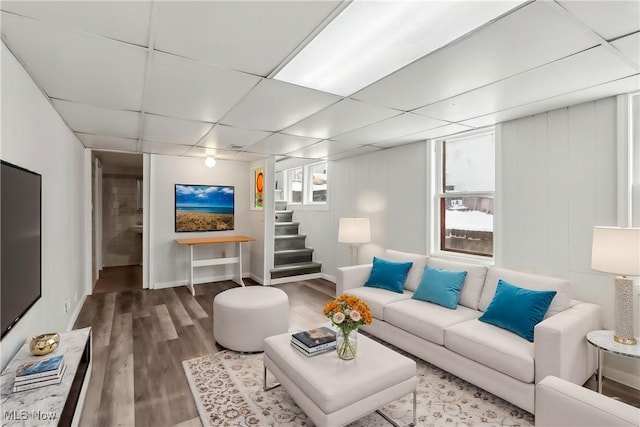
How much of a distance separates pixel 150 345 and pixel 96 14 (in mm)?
2881

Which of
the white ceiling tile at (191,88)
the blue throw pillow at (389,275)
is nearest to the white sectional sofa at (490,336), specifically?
the blue throw pillow at (389,275)

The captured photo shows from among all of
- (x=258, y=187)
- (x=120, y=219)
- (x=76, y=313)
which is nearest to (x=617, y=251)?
(x=258, y=187)

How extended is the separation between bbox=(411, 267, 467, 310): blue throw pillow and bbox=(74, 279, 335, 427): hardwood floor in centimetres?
136

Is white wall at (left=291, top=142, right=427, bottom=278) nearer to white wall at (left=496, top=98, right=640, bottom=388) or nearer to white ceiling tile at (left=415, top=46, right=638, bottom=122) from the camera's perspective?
white wall at (left=496, top=98, right=640, bottom=388)

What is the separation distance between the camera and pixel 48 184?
8.70 ft

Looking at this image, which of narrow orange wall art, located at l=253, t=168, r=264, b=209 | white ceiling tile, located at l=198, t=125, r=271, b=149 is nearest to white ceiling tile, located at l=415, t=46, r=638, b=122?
white ceiling tile, located at l=198, t=125, r=271, b=149

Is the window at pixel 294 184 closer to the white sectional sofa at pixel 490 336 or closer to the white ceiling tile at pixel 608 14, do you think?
the white sectional sofa at pixel 490 336

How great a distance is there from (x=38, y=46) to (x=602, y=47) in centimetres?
320

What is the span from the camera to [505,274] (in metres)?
2.94

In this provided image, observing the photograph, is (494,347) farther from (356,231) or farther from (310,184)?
(310,184)

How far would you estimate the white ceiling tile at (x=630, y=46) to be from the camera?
169 centimetres

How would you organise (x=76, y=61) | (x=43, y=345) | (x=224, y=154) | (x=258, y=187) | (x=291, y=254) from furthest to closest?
1. (x=291, y=254)
2. (x=258, y=187)
3. (x=224, y=154)
4. (x=76, y=61)
5. (x=43, y=345)

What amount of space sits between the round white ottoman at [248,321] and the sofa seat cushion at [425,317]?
3.56 ft

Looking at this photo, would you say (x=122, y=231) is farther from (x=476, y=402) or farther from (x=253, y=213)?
(x=476, y=402)
